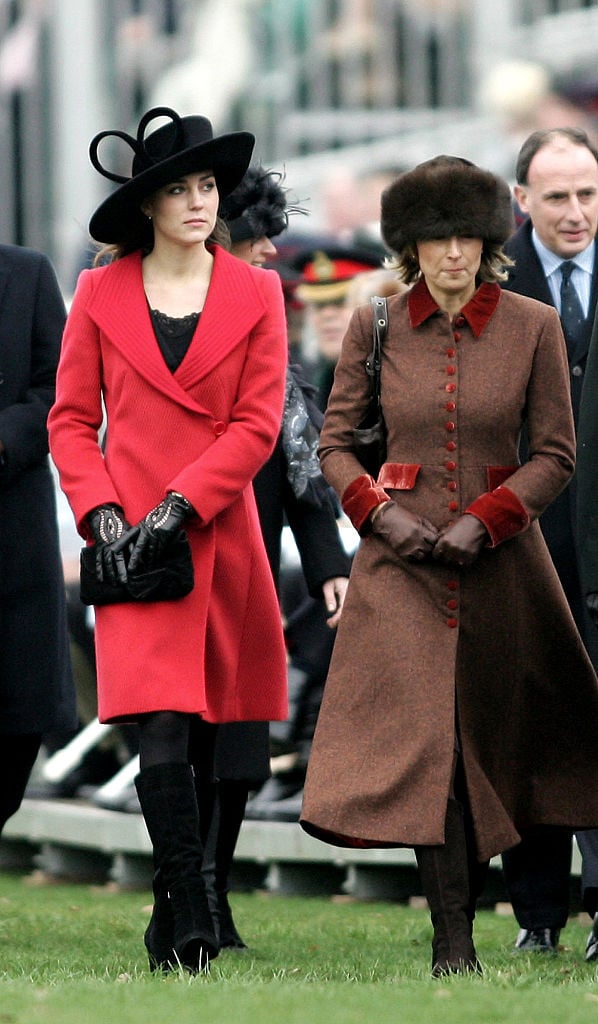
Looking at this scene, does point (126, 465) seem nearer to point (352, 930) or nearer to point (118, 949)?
point (118, 949)

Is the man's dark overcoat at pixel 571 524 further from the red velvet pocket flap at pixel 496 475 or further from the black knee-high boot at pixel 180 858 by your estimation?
the black knee-high boot at pixel 180 858

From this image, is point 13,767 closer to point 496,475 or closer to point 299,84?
point 496,475

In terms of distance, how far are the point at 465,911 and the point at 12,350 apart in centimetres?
215

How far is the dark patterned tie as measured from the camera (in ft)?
25.7

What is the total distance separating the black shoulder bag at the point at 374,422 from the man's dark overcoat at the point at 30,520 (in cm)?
103

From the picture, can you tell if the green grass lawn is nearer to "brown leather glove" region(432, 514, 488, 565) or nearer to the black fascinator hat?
"brown leather glove" region(432, 514, 488, 565)

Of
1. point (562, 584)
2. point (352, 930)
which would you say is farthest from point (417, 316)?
point (352, 930)

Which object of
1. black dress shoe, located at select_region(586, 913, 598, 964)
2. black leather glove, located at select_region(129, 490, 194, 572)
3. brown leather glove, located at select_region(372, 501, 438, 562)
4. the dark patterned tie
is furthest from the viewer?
the dark patterned tie

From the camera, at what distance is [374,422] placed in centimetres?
718

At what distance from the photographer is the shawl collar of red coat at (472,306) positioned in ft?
23.1

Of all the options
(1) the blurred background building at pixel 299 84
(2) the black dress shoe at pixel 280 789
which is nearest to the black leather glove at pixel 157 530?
(2) the black dress shoe at pixel 280 789

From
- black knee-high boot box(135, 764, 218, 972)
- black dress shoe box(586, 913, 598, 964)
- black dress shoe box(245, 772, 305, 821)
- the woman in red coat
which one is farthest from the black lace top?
black dress shoe box(245, 772, 305, 821)

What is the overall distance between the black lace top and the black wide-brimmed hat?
276 mm

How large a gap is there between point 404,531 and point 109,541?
29.5 inches
